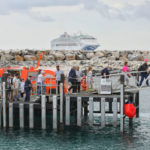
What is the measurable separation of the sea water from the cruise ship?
136m

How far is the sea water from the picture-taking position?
73.6 feet

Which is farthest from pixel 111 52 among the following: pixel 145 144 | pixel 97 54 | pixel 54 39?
pixel 145 144

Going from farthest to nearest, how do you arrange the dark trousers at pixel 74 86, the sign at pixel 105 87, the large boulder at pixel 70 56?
the large boulder at pixel 70 56 → the dark trousers at pixel 74 86 → the sign at pixel 105 87

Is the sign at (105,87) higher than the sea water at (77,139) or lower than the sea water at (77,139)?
higher

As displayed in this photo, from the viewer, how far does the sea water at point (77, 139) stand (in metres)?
22.4

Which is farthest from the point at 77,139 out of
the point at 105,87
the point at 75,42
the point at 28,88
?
the point at 75,42

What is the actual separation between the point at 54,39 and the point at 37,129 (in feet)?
471

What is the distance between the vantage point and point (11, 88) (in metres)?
25.6

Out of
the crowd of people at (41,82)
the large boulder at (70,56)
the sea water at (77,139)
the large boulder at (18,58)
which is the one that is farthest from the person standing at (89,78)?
the large boulder at (70,56)

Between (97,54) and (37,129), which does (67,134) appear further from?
(97,54)

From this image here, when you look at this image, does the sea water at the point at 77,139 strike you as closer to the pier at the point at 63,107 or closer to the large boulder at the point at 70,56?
the pier at the point at 63,107

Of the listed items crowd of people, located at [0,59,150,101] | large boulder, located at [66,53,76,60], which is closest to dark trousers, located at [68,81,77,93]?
crowd of people, located at [0,59,150,101]

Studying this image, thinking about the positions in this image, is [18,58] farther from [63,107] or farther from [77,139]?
[77,139]

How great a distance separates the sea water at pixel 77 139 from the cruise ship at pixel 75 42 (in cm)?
13556
